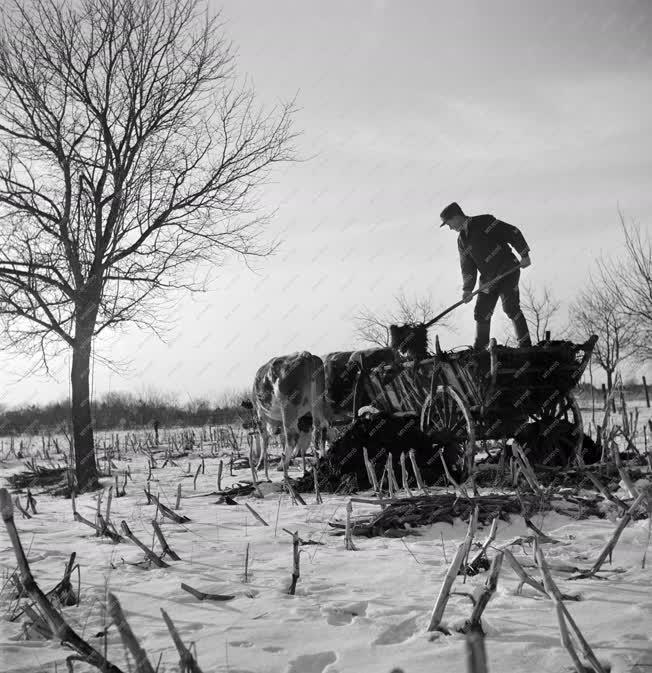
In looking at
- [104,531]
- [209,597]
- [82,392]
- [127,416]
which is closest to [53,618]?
[209,597]

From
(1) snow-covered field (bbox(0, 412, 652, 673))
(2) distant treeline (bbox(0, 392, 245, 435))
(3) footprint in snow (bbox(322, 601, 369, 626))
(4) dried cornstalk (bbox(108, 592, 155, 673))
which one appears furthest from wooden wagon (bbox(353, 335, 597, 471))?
(2) distant treeline (bbox(0, 392, 245, 435))

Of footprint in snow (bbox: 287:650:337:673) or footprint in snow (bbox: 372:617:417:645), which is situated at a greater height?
footprint in snow (bbox: 287:650:337:673)

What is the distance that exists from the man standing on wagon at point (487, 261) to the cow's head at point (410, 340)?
0.84 meters

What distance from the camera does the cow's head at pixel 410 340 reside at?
602cm

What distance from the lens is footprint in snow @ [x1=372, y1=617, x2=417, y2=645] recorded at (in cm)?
164

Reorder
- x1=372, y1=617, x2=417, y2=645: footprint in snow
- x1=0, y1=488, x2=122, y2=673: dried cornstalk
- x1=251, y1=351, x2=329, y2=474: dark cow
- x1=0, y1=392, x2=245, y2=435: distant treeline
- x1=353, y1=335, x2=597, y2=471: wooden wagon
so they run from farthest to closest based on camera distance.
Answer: x1=0, y1=392, x2=245, y2=435: distant treeline
x1=251, y1=351, x2=329, y2=474: dark cow
x1=353, y1=335, x2=597, y2=471: wooden wagon
x1=372, y1=617, x2=417, y2=645: footprint in snow
x1=0, y1=488, x2=122, y2=673: dried cornstalk

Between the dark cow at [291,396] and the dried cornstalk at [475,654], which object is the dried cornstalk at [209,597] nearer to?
the dried cornstalk at [475,654]

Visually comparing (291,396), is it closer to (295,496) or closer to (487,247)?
(487,247)

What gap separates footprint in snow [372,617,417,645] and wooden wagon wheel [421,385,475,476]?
3472 mm

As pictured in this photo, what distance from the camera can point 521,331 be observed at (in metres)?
6.40

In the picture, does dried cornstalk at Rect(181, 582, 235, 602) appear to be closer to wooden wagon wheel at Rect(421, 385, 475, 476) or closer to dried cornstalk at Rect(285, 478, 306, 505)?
dried cornstalk at Rect(285, 478, 306, 505)

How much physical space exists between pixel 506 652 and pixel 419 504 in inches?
82.4

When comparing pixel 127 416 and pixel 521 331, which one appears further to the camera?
pixel 127 416

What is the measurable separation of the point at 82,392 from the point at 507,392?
623 cm
